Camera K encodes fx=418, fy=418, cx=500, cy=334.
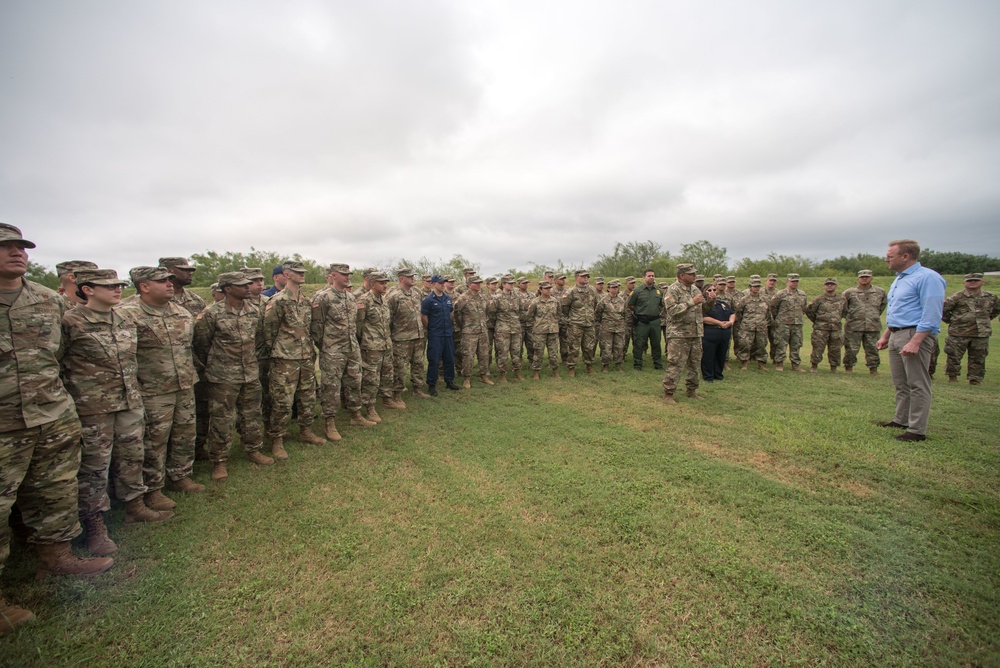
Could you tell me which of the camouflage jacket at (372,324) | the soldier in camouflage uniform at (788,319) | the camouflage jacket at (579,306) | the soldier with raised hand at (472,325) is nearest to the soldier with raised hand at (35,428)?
the camouflage jacket at (372,324)

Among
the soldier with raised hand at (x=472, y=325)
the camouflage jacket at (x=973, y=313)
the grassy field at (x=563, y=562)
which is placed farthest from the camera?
the soldier with raised hand at (x=472, y=325)

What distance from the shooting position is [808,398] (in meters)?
6.52

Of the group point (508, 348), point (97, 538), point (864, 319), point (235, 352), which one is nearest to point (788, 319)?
point (864, 319)

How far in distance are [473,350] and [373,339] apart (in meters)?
2.23

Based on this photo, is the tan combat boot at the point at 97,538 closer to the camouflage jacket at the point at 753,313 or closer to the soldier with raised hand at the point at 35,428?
the soldier with raised hand at the point at 35,428

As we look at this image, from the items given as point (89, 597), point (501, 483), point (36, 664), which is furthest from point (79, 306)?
point (501, 483)

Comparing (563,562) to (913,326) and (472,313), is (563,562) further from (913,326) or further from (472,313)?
(472,313)

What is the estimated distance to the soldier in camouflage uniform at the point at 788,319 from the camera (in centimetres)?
881

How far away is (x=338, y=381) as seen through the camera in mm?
5266

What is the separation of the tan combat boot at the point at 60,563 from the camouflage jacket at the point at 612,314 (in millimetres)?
7919

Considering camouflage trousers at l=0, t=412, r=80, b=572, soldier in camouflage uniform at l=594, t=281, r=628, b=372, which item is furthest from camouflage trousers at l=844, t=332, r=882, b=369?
camouflage trousers at l=0, t=412, r=80, b=572

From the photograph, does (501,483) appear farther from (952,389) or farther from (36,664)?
(952,389)

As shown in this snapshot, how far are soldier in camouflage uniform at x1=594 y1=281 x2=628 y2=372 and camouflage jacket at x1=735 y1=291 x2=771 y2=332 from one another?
2498 mm

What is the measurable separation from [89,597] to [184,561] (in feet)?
1.52
